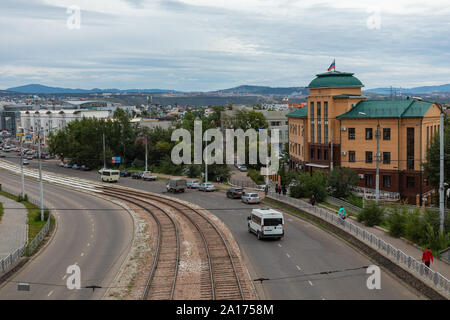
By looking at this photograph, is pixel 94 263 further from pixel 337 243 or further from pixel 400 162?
A: pixel 400 162

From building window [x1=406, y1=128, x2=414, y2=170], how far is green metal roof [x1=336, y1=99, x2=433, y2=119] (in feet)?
5.43

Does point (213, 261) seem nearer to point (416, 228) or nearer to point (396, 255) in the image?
point (396, 255)

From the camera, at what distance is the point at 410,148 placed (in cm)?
4550

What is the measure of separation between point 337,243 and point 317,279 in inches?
290

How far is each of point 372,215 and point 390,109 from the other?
20861mm

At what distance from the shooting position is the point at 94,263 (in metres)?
23.8

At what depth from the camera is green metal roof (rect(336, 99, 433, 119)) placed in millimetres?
45381

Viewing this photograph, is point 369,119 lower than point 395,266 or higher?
higher

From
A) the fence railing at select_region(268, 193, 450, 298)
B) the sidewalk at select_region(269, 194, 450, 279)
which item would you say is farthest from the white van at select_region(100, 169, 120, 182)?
the sidewalk at select_region(269, 194, 450, 279)

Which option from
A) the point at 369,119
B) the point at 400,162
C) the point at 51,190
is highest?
the point at 369,119

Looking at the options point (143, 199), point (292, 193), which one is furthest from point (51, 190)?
point (292, 193)

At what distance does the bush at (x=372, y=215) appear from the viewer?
2902 cm

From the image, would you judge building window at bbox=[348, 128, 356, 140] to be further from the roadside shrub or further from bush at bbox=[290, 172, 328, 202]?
the roadside shrub

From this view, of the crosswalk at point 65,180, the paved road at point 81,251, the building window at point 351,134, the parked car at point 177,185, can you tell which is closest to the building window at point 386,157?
the building window at point 351,134
